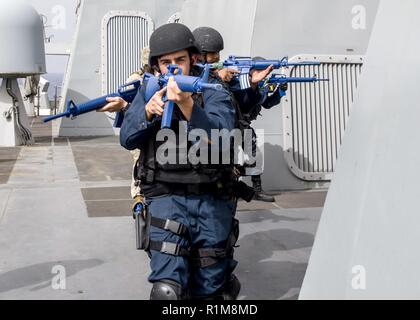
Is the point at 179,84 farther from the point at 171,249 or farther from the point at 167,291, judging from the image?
the point at 167,291

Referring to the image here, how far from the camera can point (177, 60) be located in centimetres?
298

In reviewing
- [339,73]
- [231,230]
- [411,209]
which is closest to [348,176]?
[411,209]

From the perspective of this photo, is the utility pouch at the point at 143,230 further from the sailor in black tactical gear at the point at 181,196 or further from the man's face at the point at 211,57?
the man's face at the point at 211,57

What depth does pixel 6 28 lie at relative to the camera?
12.4 m

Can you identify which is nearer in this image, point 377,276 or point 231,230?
point 377,276

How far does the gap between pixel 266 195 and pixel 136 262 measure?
8.64 ft

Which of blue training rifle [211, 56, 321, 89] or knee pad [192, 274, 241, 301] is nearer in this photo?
knee pad [192, 274, 241, 301]

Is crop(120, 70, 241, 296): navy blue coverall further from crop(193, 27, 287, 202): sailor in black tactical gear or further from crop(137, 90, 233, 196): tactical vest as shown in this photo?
crop(193, 27, 287, 202): sailor in black tactical gear

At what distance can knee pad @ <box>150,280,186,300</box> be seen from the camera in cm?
283

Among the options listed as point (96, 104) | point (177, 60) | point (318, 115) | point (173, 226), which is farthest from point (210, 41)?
point (318, 115)

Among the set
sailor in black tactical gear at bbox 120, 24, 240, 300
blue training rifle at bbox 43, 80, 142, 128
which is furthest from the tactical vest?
blue training rifle at bbox 43, 80, 142, 128

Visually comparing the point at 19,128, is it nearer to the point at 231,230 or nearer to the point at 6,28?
the point at 6,28

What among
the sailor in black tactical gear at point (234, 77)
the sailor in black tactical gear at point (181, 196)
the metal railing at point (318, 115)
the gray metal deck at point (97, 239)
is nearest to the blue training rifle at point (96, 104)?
the sailor in black tactical gear at point (181, 196)
